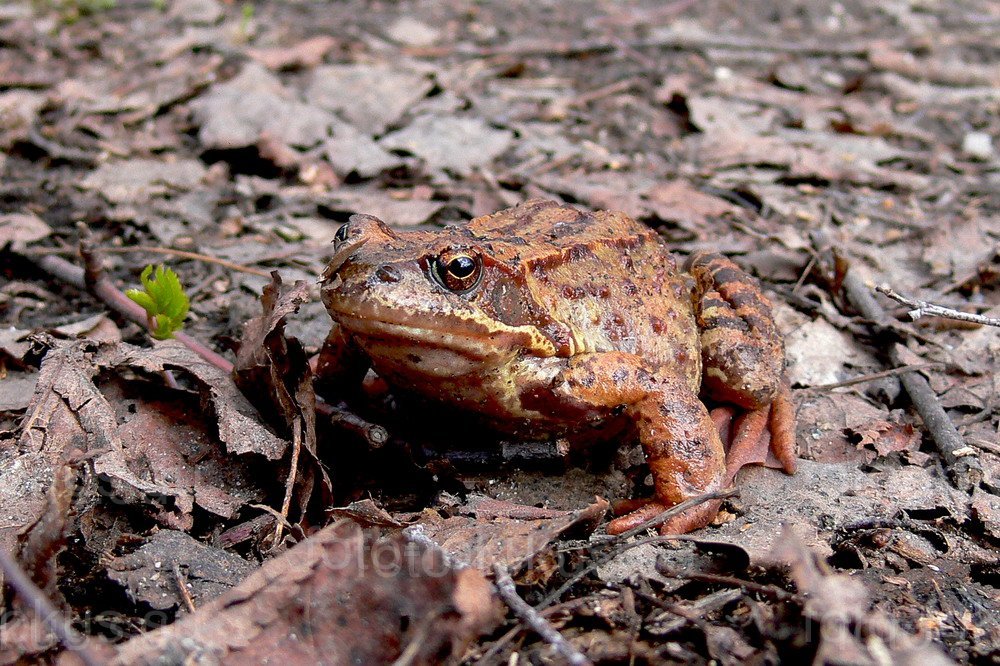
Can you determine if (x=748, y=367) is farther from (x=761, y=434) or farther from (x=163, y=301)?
(x=163, y=301)

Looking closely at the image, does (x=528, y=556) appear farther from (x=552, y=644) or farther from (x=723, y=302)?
(x=723, y=302)

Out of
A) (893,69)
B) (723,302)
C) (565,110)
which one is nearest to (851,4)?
(893,69)

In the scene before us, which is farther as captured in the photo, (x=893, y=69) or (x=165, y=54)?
(x=893, y=69)

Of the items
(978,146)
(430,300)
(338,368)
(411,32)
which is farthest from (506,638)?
(411,32)

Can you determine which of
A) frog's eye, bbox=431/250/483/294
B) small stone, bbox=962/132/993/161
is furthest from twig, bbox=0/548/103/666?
small stone, bbox=962/132/993/161

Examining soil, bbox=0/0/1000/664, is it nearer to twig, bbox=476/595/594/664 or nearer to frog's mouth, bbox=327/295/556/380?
twig, bbox=476/595/594/664

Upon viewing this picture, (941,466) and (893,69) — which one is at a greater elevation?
(893,69)

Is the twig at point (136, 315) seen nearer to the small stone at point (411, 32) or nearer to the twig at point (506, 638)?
the twig at point (506, 638)
